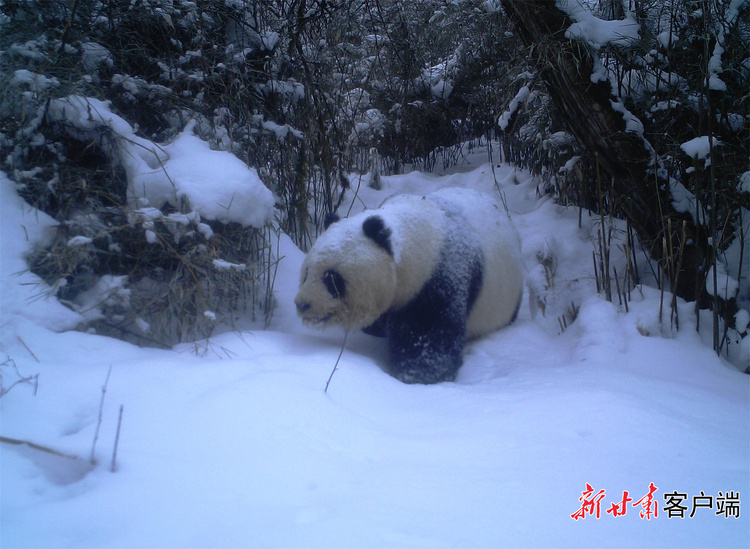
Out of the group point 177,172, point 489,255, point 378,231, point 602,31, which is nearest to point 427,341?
point 378,231

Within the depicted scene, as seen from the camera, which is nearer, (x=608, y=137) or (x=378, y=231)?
(x=378, y=231)

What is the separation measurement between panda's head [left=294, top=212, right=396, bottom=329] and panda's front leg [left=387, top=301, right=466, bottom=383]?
267mm

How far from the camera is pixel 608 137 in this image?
12.0ft

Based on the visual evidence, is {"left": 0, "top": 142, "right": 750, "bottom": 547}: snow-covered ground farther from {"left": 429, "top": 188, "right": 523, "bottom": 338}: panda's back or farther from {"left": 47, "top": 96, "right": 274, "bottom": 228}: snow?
{"left": 429, "top": 188, "right": 523, "bottom": 338}: panda's back

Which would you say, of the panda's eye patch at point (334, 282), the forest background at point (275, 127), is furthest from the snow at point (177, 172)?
the panda's eye patch at point (334, 282)

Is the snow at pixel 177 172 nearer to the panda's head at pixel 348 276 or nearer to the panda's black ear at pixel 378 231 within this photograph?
the panda's head at pixel 348 276

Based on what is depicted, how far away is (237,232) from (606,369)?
8.44ft

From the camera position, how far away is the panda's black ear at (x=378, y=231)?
9.59ft

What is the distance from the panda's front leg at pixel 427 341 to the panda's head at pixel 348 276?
27 centimetres

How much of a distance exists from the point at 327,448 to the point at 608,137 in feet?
11.1

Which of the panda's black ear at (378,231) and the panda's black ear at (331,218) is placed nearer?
the panda's black ear at (378,231)

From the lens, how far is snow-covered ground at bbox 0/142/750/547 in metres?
1.08

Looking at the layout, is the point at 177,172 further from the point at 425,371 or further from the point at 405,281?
the point at 425,371

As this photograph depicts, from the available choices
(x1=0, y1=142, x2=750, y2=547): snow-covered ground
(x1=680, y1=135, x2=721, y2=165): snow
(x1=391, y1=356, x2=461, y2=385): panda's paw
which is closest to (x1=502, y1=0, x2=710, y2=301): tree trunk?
(x1=680, y1=135, x2=721, y2=165): snow
